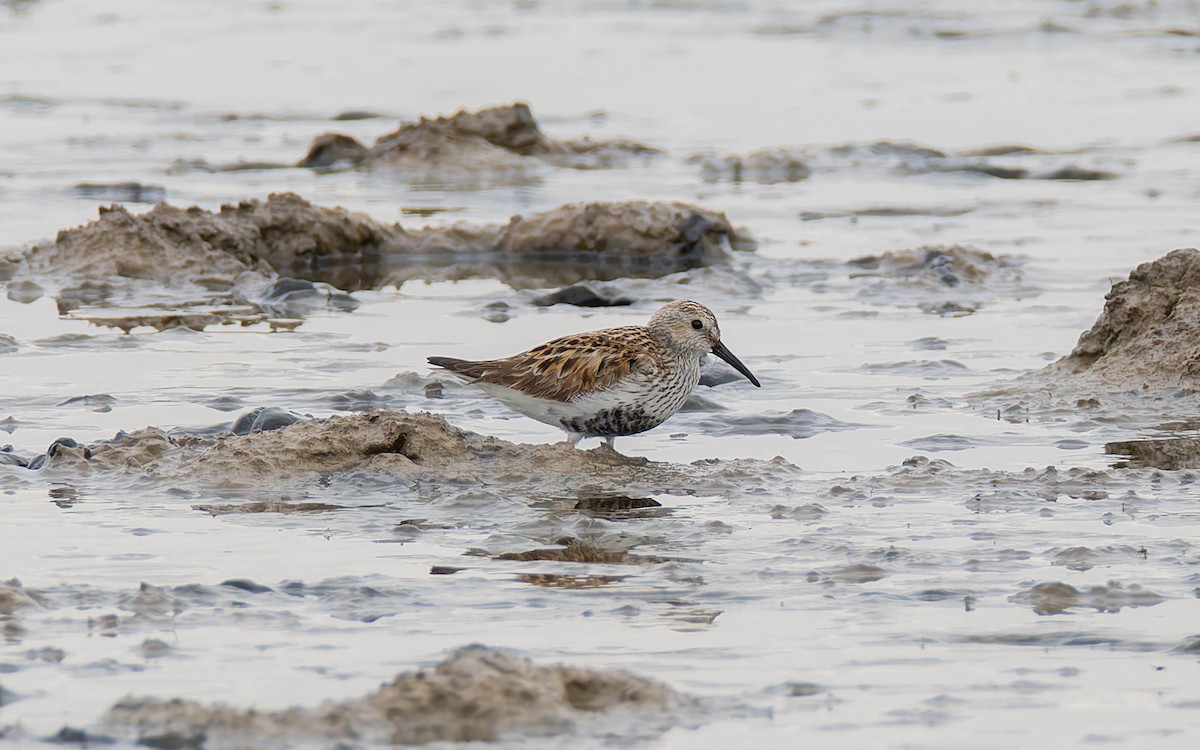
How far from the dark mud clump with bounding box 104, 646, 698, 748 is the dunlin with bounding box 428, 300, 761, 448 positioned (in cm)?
330

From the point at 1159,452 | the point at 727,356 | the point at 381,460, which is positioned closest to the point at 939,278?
the point at 727,356

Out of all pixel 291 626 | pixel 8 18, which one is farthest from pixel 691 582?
pixel 8 18

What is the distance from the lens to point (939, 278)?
12258mm

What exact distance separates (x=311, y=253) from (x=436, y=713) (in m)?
9.10

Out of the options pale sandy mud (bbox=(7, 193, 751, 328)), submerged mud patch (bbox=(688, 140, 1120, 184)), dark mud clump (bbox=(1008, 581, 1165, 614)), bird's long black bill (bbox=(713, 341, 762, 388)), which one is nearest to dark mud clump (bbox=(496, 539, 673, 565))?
dark mud clump (bbox=(1008, 581, 1165, 614))

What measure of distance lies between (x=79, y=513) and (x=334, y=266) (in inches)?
265

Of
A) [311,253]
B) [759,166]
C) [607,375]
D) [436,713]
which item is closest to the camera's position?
[436,713]

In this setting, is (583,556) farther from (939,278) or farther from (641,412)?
(939,278)

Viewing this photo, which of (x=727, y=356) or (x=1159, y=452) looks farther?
(x=727, y=356)

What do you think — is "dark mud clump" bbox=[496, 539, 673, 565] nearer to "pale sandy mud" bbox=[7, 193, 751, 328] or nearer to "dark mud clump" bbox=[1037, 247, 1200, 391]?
"dark mud clump" bbox=[1037, 247, 1200, 391]

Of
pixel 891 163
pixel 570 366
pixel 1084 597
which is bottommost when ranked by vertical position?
pixel 1084 597

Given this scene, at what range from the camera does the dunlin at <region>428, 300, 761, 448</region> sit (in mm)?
7984

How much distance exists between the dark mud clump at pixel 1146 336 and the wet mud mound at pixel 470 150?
27.7 feet

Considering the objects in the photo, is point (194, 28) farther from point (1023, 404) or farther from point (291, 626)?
point (291, 626)
